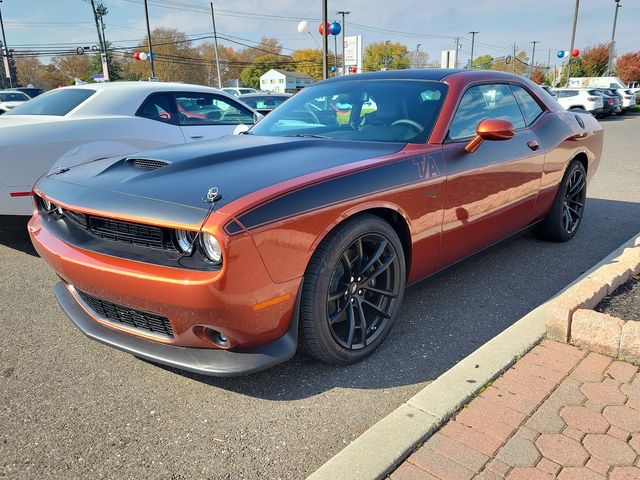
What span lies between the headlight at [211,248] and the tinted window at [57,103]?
3.69 m

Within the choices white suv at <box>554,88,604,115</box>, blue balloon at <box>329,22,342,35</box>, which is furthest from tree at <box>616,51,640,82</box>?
blue balloon at <box>329,22,342,35</box>

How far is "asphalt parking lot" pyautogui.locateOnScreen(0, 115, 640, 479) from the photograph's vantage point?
203 cm

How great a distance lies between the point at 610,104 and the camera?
24.1 meters

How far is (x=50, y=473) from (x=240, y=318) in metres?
0.92

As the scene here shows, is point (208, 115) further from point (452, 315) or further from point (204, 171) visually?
point (452, 315)

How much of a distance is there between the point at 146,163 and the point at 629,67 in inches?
3231

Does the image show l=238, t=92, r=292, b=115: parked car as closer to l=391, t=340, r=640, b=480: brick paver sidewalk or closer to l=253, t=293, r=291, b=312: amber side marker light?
l=253, t=293, r=291, b=312: amber side marker light

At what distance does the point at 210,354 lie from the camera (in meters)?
2.23

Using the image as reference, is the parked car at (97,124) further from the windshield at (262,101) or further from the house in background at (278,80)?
the house in background at (278,80)

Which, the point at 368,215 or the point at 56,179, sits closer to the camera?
the point at 368,215

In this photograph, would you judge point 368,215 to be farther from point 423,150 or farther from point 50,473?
point 50,473

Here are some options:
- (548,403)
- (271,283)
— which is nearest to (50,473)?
(271,283)

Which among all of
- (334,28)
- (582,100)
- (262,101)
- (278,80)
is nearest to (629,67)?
(278,80)

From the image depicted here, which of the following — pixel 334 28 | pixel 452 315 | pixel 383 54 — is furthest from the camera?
pixel 383 54
